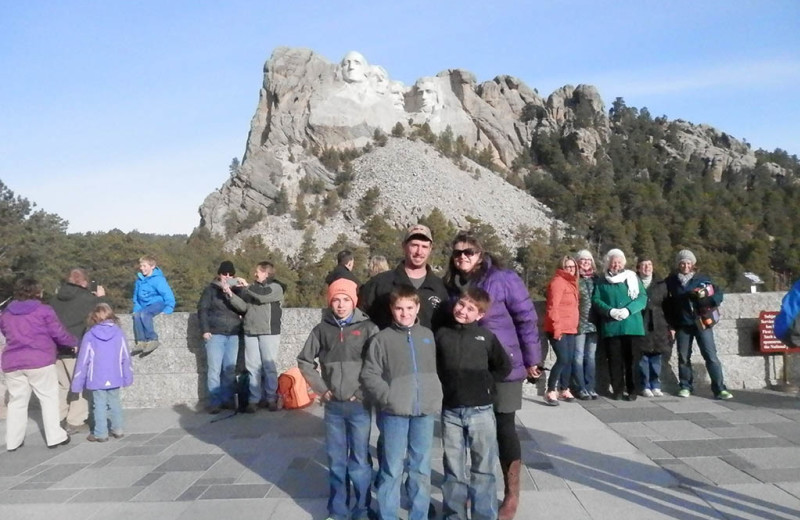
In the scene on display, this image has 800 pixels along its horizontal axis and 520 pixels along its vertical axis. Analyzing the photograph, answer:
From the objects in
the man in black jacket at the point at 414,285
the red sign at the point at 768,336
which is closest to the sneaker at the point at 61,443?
the man in black jacket at the point at 414,285

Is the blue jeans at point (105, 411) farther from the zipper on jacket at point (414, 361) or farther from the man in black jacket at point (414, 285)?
the zipper on jacket at point (414, 361)

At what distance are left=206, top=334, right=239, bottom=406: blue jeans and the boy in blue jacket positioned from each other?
0.82m

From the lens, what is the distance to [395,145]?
78500 mm

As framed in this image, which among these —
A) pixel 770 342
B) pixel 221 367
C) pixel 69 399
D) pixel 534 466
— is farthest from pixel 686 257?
pixel 69 399

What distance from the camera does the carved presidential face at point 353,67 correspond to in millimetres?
83562

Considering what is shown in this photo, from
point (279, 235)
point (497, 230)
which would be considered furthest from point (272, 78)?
point (497, 230)

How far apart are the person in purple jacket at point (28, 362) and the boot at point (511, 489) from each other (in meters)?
4.27

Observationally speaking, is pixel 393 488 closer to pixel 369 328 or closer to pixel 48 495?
pixel 369 328

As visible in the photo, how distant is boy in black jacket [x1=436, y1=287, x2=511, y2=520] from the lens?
381 centimetres

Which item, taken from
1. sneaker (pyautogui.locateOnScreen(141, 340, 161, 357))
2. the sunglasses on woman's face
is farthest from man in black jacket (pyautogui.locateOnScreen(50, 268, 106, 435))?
the sunglasses on woman's face

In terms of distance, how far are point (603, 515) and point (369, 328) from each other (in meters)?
1.82

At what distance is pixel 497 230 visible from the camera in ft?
218

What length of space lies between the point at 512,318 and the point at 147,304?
191 inches

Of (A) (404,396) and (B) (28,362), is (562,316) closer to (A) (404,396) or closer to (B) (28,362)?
(A) (404,396)
